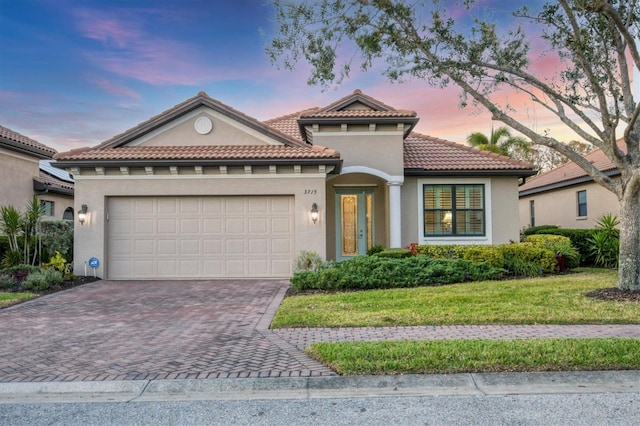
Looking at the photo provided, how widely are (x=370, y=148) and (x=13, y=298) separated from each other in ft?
33.8

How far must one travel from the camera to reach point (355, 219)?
16.3m

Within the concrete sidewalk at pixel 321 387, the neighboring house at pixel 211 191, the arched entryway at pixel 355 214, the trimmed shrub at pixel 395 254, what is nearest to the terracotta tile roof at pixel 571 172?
the arched entryway at pixel 355 214

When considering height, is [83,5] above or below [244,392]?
above

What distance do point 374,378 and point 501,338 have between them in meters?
2.33

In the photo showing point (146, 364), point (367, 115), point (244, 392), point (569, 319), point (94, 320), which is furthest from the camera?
point (367, 115)

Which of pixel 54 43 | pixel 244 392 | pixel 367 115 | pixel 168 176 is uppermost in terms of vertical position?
pixel 54 43

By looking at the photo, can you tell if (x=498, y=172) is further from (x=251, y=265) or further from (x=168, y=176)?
(x=168, y=176)

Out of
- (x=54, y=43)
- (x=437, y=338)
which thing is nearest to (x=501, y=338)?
(x=437, y=338)

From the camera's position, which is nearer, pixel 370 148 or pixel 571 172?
pixel 370 148

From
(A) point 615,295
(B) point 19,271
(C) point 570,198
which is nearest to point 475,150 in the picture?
(A) point 615,295

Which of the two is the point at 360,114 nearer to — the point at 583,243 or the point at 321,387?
the point at 583,243

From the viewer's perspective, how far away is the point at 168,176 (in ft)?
44.0

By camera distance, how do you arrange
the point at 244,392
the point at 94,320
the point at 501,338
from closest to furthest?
the point at 244,392 → the point at 501,338 → the point at 94,320

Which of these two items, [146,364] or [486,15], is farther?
[486,15]
